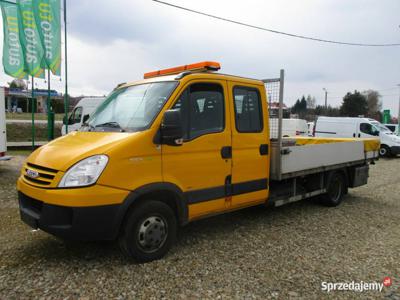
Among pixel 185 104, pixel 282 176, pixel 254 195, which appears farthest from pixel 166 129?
pixel 282 176

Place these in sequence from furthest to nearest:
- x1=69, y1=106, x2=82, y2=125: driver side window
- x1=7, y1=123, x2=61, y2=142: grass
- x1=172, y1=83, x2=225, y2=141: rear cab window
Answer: x1=7, y1=123, x2=61, y2=142: grass < x1=69, y1=106, x2=82, y2=125: driver side window < x1=172, y1=83, x2=225, y2=141: rear cab window

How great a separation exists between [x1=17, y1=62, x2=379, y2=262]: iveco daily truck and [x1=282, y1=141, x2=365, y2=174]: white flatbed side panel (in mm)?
63

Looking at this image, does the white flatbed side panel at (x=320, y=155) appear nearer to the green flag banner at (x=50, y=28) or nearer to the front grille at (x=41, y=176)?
the front grille at (x=41, y=176)

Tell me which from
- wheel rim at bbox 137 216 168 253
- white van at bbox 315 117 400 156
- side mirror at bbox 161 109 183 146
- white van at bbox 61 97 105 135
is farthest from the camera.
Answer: white van at bbox 315 117 400 156

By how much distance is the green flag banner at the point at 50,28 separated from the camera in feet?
40.0

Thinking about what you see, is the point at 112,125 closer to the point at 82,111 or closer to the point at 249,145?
the point at 249,145

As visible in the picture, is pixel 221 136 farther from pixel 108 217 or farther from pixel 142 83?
pixel 108 217

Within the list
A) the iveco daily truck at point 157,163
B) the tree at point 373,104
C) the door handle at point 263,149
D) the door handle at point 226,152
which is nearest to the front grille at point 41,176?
the iveco daily truck at point 157,163

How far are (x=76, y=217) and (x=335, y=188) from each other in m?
5.59

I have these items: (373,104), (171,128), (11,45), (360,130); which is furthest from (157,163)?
(373,104)

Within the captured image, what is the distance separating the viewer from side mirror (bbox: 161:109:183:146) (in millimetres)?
3527

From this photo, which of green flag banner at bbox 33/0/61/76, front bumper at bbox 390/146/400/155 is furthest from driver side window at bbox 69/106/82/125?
front bumper at bbox 390/146/400/155

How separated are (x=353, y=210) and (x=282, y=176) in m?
2.36

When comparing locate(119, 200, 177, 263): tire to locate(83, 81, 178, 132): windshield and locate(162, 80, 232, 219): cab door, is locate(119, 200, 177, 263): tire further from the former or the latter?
locate(83, 81, 178, 132): windshield
